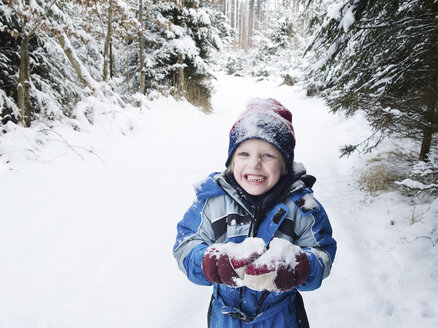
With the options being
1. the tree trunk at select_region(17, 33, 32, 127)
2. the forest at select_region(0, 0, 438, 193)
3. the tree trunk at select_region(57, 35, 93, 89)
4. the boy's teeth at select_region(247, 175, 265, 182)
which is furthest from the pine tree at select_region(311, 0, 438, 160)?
the tree trunk at select_region(57, 35, 93, 89)

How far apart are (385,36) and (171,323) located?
4260mm

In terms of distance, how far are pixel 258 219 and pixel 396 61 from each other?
11.3 ft

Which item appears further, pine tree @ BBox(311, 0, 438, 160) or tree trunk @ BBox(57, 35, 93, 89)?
tree trunk @ BBox(57, 35, 93, 89)

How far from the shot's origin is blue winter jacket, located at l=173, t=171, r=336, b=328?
137 centimetres

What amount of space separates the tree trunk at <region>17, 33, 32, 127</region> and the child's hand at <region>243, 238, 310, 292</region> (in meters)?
4.90

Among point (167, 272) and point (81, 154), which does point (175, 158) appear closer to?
point (81, 154)

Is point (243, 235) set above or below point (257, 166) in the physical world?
below

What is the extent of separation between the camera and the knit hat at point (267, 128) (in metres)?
1.46

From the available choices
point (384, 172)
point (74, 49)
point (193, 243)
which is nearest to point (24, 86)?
point (74, 49)

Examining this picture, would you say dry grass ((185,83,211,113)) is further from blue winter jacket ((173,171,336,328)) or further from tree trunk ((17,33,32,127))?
blue winter jacket ((173,171,336,328))

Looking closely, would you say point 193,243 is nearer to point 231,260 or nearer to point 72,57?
point 231,260

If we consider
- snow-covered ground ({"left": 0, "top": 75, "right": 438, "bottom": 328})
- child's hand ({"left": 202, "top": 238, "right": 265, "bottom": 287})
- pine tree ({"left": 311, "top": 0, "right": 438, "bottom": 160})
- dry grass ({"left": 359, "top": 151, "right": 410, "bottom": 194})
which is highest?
pine tree ({"left": 311, "top": 0, "right": 438, "bottom": 160})

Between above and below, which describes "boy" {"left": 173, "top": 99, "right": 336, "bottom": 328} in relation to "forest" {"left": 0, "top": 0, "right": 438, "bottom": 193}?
below

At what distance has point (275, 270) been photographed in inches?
42.0
